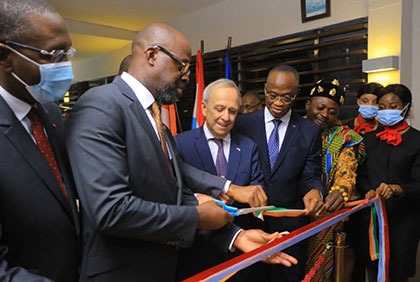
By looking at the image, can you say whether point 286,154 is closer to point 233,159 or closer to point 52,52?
point 233,159

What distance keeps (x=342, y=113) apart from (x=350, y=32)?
3.26 feet

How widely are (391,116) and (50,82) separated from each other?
2.37m

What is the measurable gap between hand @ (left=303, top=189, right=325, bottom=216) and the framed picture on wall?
327 cm

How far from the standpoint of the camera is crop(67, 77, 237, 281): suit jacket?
98 centimetres

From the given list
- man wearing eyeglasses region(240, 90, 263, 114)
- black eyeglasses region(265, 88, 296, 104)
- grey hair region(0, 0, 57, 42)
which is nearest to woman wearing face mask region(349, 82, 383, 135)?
man wearing eyeglasses region(240, 90, 263, 114)

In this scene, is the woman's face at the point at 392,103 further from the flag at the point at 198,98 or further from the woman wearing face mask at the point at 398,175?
the flag at the point at 198,98

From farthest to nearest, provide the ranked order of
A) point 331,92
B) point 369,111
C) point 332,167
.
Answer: point 369,111, point 331,92, point 332,167

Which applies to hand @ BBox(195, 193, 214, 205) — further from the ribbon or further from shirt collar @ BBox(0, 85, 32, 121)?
shirt collar @ BBox(0, 85, 32, 121)

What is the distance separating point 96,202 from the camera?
97 centimetres

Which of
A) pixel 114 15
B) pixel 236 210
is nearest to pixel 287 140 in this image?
pixel 236 210

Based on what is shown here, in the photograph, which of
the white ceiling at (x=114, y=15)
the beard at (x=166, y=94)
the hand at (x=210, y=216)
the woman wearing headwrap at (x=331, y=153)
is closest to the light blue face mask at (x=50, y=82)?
the beard at (x=166, y=94)

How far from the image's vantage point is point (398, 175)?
2484 millimetres

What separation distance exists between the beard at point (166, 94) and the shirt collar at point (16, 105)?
1.43 ft

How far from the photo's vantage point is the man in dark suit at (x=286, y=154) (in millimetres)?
2076
